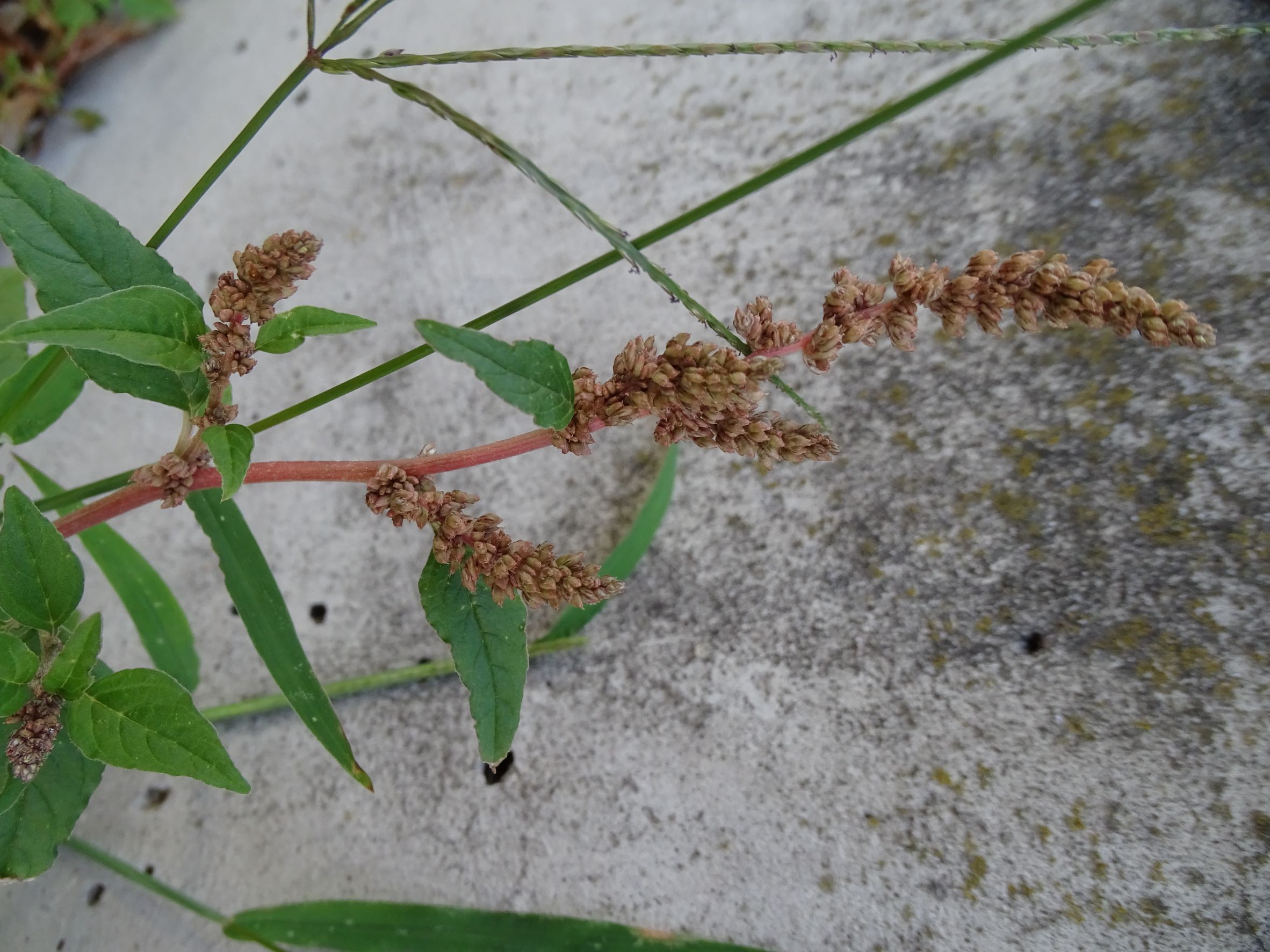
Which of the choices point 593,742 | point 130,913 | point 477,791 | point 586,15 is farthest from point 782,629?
point 586,15

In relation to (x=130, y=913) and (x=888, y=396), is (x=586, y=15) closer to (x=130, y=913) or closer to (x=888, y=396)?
(x=888, y=396)

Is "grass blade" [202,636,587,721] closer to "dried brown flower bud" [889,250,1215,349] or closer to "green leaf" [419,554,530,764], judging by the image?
"green leaf" [419,554,530,764]

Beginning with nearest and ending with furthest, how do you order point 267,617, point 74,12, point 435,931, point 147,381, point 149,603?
point 147,381
point 267,617
point 435,931
point 149,603
point 74,12

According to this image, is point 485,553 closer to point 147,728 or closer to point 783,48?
point 147,728

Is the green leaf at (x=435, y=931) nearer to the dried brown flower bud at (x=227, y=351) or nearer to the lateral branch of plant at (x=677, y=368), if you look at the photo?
the lateral branch of plant at (x=677, y=368)

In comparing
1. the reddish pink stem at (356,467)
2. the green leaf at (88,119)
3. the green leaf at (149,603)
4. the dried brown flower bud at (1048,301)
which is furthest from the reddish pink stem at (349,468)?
the green leaf at (88,119)

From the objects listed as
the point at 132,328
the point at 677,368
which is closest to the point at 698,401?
the point at 677,368

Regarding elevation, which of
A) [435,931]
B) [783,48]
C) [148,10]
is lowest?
[435,931]
